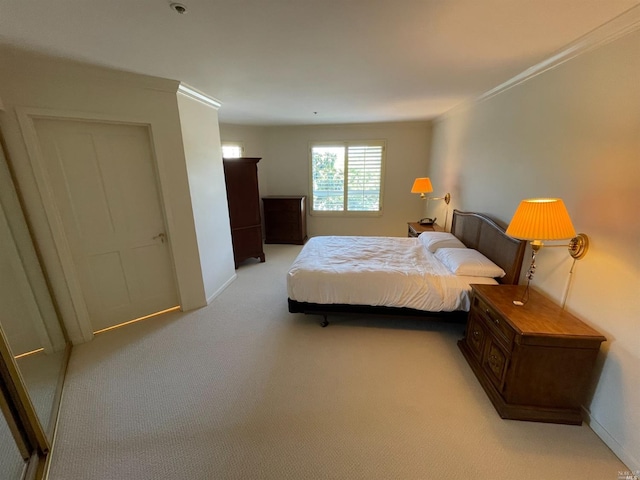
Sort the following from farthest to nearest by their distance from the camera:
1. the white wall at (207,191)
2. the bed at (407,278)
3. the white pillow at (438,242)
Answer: the white pillow at (438,242) → the white wall at (207,191) → the bed at (407,278)

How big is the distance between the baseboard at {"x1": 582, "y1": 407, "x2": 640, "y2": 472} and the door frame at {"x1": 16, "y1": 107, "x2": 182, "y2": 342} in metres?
3.84

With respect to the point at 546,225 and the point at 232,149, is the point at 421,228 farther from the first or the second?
the point at 232,149

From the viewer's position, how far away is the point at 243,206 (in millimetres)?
4211

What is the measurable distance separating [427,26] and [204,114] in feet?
8.42

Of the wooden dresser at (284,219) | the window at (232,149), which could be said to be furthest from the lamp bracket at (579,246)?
the window at (232,149)

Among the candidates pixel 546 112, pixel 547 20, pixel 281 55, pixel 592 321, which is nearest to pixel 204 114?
pixel 281 55

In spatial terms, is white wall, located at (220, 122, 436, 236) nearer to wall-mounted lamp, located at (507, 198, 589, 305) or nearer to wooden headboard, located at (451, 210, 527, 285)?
wooden headboard, located at (451, 210, 527, 285)

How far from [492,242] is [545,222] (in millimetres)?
1113

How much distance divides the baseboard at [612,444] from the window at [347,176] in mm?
4247

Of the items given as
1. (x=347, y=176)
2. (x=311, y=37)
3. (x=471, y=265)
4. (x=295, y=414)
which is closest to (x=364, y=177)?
(x=347, y=176)

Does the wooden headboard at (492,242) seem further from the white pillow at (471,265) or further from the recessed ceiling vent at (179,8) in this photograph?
the recessed ceiling vent at (179,8)

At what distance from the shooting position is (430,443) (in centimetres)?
152

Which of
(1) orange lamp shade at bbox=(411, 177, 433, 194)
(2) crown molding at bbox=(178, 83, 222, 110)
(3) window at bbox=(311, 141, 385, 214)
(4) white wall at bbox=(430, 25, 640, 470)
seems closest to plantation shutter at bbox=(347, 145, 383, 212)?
(3) window at bbox=(311, 141, 385, 214)

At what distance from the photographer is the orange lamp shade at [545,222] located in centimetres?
155
